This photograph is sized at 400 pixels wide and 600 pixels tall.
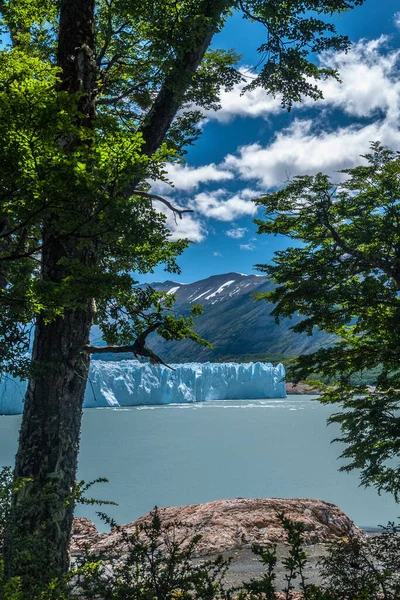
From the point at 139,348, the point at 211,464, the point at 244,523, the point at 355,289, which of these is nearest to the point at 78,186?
the point at 139,348

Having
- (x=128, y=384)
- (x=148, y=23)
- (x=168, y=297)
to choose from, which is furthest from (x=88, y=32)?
(x=128, y=384)

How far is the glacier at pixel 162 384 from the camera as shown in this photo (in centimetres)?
4016

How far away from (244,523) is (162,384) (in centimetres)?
3875

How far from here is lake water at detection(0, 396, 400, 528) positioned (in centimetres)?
1405

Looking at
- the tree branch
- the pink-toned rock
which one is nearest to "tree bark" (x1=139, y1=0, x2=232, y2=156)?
the tree branch

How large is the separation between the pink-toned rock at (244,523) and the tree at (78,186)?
126 inches

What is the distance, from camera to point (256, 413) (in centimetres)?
4834

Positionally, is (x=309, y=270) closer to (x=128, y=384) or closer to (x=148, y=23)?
(x=148, y=23)

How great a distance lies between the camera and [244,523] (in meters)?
7.76

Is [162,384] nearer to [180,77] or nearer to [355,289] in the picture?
[355,289]

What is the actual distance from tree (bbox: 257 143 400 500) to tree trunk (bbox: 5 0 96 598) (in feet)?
10.6

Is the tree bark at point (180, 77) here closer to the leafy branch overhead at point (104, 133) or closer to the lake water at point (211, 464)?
the leafy branch overhead at point (104, 133)

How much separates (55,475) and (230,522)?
4.30 meters

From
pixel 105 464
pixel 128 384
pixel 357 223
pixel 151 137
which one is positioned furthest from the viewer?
pixel 128 384
